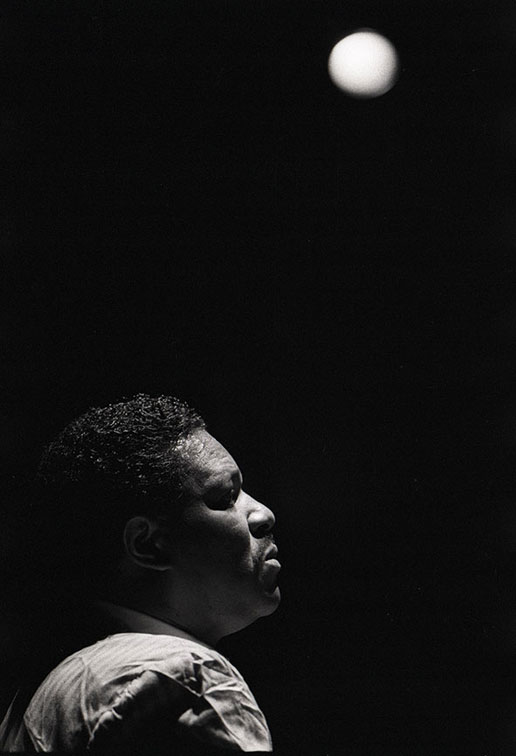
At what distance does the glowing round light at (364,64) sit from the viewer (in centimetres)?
179

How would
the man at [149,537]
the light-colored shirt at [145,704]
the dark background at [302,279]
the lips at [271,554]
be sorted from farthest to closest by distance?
1. the dark background at [302,279]
2. the lips at [271,554]
3. the man at [149,537]
4. the light-colored shirt at [145,704]

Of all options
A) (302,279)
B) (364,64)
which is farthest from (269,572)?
(364,64)

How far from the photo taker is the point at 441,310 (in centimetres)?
179

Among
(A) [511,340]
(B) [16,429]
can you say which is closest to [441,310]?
(A) [511,340]

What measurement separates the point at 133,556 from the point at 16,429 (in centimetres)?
37

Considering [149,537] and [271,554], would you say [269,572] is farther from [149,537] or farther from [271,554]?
[149,537]

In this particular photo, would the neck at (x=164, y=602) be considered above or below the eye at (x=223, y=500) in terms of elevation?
below

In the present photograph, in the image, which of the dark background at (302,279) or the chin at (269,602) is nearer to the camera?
the chin at (269,602)

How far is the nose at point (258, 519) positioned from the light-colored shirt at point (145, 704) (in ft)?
0.71

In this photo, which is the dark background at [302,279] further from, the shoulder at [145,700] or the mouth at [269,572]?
the shoulder at [145,700]

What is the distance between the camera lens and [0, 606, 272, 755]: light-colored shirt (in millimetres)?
1301

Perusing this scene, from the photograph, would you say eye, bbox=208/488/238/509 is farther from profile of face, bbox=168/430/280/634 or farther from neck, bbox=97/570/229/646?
neck, bbox=97/570/229/646

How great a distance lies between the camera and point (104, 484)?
152cm

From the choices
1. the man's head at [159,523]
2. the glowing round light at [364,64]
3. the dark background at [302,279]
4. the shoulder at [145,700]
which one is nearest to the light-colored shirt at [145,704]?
the shoulder at [145,700]
